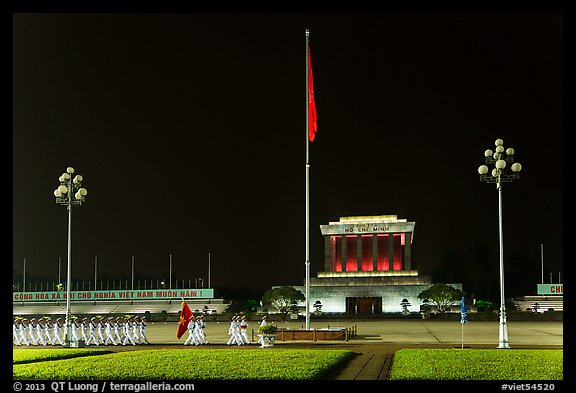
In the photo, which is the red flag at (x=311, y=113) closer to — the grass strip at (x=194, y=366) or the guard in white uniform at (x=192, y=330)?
the guard in white uniform at (x=192, y=330)

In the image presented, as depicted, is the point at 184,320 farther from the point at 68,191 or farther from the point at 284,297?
the point at 284,297

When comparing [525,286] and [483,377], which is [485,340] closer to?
[483,377]

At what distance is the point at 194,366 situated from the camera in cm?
2008

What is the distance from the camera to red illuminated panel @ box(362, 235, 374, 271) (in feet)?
298

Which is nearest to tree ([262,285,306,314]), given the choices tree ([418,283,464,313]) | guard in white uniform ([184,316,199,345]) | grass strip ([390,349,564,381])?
tree ([418,283,464,313])

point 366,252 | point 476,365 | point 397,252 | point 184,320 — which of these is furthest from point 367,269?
point 476,365

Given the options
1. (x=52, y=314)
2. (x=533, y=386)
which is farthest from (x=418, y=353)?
(x=52, y=314)

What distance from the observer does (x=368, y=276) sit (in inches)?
3366

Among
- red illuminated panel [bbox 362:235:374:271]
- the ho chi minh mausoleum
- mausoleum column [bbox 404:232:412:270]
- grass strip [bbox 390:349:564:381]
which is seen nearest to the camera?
grass strip [bbox 390:349:564:381]

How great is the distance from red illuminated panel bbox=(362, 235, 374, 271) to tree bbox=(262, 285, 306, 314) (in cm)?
1547

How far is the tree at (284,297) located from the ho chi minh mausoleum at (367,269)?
21.6ft

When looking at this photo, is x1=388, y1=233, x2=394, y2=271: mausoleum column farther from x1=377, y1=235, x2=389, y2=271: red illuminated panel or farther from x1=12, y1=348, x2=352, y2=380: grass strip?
x1=12, y1=348, x2=352, y2=380: grass strip

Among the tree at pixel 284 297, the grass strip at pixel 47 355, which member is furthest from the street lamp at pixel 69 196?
the tree at pixel 284 297

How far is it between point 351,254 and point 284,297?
1800 cm
